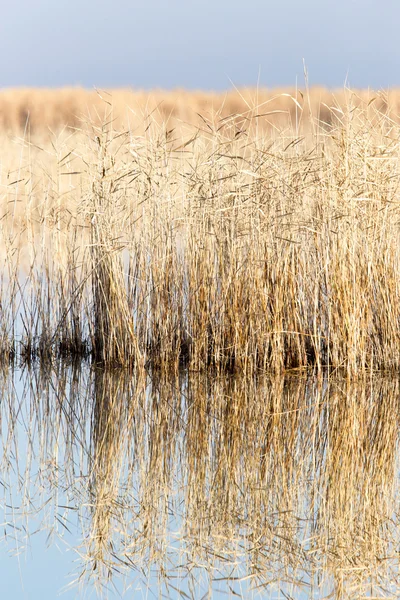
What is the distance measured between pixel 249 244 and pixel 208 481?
1.72 metres

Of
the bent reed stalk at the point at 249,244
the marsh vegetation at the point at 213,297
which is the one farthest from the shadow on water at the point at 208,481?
the bent reed stalk at the point at 249,244

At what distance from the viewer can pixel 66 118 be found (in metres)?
13.5

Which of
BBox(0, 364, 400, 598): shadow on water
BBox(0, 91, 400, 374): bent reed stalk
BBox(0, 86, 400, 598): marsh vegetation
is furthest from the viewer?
BBox(0, 91, 400, 374): bent reed stalk

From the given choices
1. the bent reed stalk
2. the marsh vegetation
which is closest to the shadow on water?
the marsh vegetation

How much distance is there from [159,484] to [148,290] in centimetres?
174

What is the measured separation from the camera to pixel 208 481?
9.53 feet

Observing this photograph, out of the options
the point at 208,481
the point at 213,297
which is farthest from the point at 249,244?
the point at 208,481

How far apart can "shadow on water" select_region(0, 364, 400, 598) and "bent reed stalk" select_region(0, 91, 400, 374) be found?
22 cm

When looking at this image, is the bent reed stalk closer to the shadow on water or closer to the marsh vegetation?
the marsh vegetation

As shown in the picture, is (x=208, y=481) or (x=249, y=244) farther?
(x=249, y=244)

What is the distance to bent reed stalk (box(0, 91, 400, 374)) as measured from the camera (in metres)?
4.30

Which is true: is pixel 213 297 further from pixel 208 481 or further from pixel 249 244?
pixel 208 481

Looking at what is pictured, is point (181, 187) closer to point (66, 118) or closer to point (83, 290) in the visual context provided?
point (83, 290)

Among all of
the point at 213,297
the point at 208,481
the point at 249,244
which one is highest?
the point at 249,244
